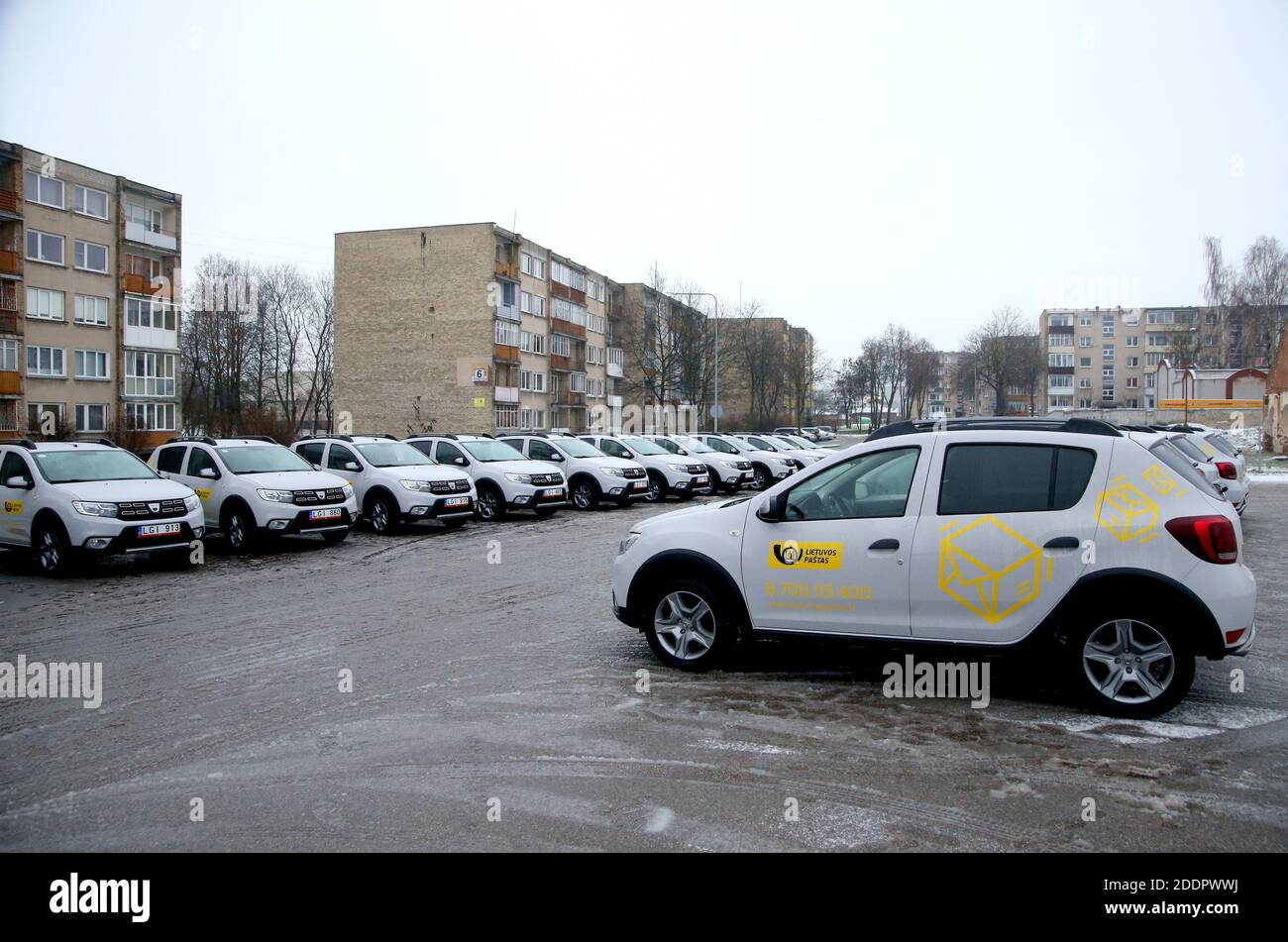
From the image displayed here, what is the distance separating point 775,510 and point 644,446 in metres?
19.8

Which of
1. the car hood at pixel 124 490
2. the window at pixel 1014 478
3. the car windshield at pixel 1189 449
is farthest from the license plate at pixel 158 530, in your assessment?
the car windshield at pixel 1189 449

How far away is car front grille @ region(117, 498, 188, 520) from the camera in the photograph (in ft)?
40.4

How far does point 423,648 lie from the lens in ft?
25.4

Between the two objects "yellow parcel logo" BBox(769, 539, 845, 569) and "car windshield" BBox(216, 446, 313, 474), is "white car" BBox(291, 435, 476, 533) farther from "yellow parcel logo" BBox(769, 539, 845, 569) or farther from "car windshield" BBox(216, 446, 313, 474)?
"yellow parcel logo" BBox(769, 539, 845, 569)

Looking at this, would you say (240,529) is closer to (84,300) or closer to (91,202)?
(84,300)

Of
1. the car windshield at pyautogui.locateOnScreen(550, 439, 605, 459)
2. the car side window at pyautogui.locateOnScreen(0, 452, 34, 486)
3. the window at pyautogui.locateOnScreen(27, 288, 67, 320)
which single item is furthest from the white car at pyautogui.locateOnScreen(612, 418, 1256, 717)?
the window at pyautogui.locateOnScreen(27, 288, 67, 320)

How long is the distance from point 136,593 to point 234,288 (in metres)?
69.2

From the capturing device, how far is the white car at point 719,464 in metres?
27.3

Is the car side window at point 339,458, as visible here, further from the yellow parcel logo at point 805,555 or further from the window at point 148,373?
the window at point 148,373

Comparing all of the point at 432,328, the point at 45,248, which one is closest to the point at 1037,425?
the point at 45,248

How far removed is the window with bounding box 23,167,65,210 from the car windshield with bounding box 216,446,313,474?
1558 inches

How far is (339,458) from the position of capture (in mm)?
18234

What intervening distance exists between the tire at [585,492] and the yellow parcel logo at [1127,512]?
55.2ft
